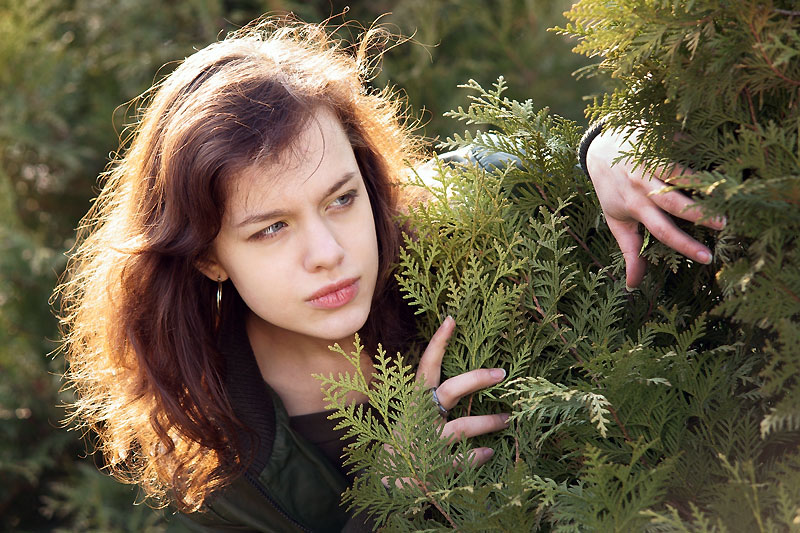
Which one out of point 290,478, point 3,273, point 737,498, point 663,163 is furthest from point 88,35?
point 737,498

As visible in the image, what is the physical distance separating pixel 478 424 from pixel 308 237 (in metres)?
0.61

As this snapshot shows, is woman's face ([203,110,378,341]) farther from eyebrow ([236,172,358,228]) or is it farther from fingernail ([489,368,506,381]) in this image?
fingernail ([489,368,506,381])

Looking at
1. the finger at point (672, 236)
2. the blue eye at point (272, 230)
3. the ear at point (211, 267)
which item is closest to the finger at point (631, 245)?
the finger at point (672, 236)

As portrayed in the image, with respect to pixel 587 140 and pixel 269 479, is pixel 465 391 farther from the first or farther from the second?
pixel 269 479

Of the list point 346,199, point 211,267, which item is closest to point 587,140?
point 346,199

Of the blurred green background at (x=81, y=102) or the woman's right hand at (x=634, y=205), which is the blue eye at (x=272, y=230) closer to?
the woman's right hand at (x=634, y=205)

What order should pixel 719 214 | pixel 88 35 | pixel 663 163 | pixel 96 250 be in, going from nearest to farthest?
pixel 719 214 → pixel 663 163 → pixel 96 250 → pixel 88 35

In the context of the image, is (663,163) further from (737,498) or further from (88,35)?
(88,35)

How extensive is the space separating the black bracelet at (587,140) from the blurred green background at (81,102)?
2.49m

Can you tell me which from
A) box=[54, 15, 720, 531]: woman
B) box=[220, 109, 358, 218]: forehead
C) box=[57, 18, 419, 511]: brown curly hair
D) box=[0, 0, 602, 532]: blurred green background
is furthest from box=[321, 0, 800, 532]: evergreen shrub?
box=[0, 0, 602, 532]: blurred green background

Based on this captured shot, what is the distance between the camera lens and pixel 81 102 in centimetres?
445

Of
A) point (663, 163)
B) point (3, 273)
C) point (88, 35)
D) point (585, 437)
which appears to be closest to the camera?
point (663, 163)

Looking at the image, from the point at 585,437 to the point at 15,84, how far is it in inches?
157

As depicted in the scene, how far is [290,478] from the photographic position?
87.5 inches
